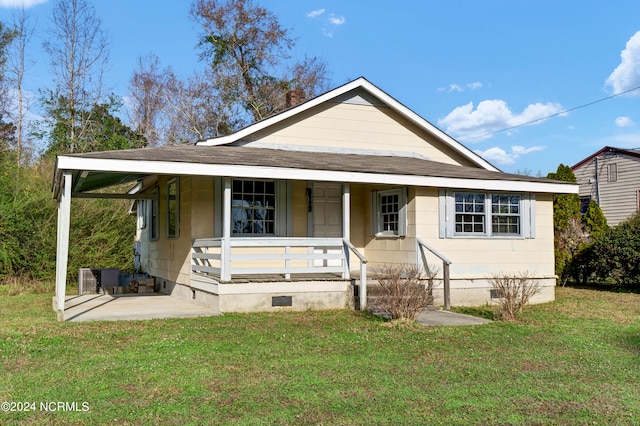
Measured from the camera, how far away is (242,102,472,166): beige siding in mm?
13938

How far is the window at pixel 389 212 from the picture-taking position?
12.2m

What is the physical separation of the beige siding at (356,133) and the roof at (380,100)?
217 mm

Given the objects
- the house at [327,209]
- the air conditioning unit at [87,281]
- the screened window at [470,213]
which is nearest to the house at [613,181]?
the house at [327,209]

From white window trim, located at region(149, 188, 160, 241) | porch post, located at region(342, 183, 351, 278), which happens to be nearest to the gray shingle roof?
porch post, located at region(342, 183, 351, 278)

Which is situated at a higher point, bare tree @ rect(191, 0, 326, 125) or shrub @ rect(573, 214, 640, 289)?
bare tree @ rect(191, 0, 326, 125)

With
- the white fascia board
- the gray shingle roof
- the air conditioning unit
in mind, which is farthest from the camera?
the air conditioning unit

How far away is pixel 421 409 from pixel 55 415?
3.10 meters

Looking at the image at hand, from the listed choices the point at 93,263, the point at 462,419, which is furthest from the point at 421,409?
the point at 93,263

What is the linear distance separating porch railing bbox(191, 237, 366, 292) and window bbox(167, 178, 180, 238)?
1.28m

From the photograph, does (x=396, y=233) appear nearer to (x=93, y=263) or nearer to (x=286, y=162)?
(x=286, y=162)

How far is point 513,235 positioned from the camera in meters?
12.8

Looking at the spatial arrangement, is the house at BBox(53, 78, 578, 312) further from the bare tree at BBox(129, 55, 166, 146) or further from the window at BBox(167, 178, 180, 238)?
the bare tree at BBox(129, 55, 166, 146)

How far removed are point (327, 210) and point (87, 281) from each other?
21.1 ft

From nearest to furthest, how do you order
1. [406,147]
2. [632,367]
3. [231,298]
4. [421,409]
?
1. [421,409]
2. [632,367]
3. [231,298]
4. [406,147]
